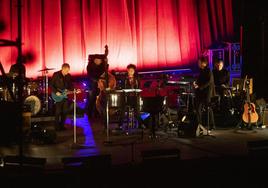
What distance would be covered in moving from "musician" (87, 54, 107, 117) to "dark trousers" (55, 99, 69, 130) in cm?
208

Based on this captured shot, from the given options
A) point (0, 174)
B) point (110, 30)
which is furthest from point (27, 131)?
point (110, 30)

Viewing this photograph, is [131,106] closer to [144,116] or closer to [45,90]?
[144,116]

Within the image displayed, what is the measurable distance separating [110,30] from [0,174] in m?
11.1

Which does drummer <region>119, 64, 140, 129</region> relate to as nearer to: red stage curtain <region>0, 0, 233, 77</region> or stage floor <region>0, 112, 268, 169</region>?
stage floor <region>0, 112, 268, 169</region>

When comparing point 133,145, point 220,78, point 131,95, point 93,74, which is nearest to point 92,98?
point 93,74

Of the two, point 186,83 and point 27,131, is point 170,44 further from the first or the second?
point 27,131

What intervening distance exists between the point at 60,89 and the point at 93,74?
2.44m

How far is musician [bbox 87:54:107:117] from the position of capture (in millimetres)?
13891

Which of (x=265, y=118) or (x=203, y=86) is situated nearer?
(x=203, y=86)

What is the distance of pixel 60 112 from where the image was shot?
39.2 ft

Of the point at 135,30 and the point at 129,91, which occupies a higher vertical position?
the point at 135,30

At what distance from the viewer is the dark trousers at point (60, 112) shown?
39.1 feet

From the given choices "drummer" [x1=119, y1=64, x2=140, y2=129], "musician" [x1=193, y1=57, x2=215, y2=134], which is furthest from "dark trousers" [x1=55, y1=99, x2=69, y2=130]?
"musician" [x1=193, y1=57, x2=215, y2=134]

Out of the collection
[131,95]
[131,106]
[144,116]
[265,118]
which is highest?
[131,95]
